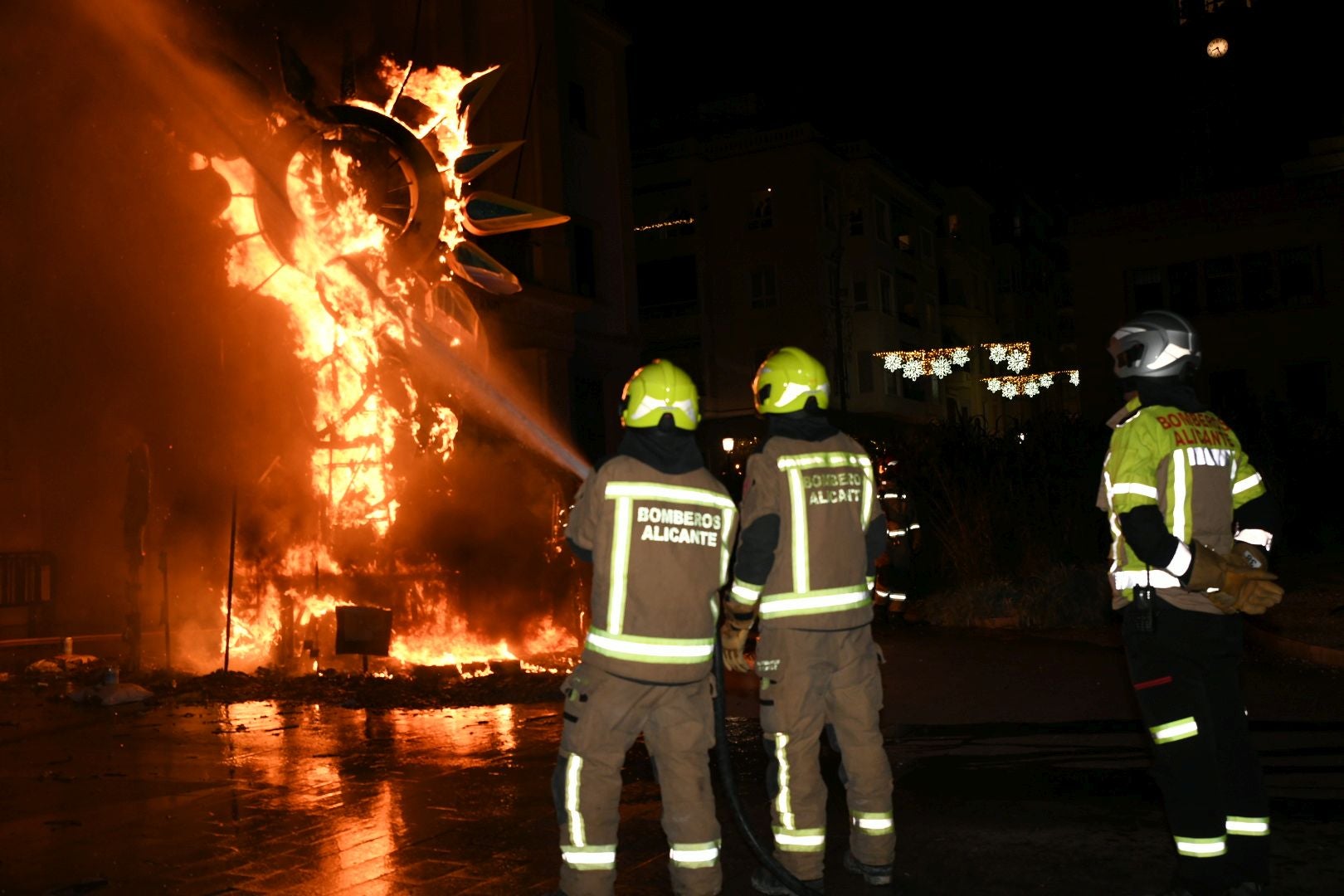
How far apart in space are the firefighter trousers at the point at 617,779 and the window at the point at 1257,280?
28567mm

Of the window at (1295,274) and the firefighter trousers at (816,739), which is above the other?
the window at (1295,274)

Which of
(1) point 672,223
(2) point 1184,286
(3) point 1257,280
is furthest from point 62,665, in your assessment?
(1) point 672,223

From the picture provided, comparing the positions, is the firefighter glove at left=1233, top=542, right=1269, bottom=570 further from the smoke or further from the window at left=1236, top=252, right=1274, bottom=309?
the window at left=1236, top=252, right=1274, bottom=309

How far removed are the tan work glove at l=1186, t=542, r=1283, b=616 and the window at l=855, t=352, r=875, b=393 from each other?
39.3m

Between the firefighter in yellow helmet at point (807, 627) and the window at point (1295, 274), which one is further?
the window at point (1295, 274)

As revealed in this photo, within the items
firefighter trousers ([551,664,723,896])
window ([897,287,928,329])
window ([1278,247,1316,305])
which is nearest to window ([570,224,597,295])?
window ([1278,247,1316,305])

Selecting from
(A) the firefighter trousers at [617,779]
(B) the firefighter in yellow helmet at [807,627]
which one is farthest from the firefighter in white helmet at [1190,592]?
(A) the firefighter trousers at [617,779]

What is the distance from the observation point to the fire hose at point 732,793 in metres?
4.78

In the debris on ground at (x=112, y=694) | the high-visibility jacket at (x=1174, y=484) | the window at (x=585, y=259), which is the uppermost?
the window at (x=585, y=259)

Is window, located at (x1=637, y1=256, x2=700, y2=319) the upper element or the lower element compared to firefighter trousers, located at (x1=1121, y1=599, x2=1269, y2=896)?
upper

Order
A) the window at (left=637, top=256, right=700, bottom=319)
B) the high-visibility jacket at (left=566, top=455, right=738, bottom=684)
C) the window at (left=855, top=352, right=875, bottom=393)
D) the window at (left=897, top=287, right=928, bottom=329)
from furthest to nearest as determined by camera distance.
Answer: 1. the window at (left=897, top=287, right=928, bottom=329)
2. the window at (left=855, top=352, right=875, bottom=393)
3. the window at (left=637, top=256, right=700, bottom=319)
4. the high-visibility jacket at (left=566, top=455, right=738, bottom=684)

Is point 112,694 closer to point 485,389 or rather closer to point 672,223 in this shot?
point 485,389

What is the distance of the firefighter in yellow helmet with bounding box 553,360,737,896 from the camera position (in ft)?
14.9

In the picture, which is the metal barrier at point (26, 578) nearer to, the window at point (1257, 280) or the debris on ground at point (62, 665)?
the debris on ground at point (62, 665)
